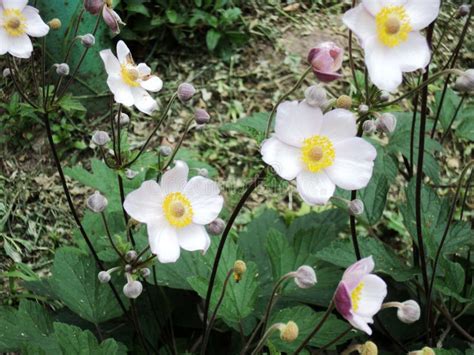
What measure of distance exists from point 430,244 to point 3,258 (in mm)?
1720

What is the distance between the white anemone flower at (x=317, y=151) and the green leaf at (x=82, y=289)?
802mm

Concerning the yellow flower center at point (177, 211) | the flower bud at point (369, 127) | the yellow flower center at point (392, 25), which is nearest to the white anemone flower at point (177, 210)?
the yellow flower center at point (177, 211)

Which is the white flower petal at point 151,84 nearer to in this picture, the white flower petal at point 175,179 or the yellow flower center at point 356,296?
the white flower petal at point 175,179

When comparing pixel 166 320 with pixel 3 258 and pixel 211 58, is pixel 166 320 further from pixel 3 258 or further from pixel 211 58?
pixel 211 58

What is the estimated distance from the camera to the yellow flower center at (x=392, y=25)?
127cm

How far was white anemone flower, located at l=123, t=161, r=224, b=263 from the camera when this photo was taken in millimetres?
1285

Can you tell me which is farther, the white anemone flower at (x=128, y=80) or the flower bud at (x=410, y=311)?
the white anemone flower at (x=128, y=80)

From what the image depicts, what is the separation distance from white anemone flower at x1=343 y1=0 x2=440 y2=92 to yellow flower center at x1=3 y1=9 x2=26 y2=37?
886 millimetres

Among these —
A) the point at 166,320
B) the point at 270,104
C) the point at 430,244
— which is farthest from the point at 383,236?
the point at 166,320

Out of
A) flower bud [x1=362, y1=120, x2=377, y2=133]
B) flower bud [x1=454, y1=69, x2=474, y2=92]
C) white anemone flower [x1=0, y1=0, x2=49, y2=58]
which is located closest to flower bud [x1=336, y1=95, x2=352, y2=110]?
flower bud [x1=362, y1=120, x2=377, y2=133]

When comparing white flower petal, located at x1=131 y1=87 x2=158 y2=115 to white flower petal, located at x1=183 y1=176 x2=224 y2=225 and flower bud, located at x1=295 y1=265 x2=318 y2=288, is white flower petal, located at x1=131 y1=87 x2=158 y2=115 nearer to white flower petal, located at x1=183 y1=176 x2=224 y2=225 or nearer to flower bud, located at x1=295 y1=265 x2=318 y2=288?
white flower petal, located at x1=183 y1=176 x2=224 y2=225

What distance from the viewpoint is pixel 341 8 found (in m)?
3.92

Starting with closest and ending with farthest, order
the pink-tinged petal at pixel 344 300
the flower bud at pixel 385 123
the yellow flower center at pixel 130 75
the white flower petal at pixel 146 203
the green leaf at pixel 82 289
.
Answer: the pink-tinged petal at pixel 344 300 → the white flower petal at pixel 146 203 → the flower bud at pixel 385 123 → the yellow flower center at pixel 130 75 → the green leaf at pixel 82 289

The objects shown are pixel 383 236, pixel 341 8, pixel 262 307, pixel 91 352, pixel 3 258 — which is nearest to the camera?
pixel 91 352
